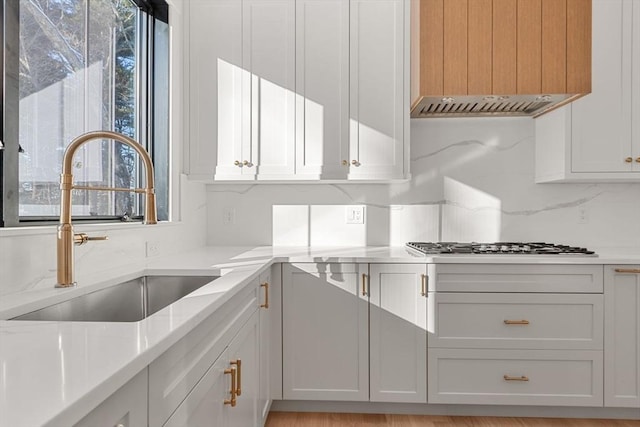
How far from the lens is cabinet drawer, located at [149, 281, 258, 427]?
835 millimetres

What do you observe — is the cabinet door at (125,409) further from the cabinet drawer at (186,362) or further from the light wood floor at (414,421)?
the light wood floor at (414,421)

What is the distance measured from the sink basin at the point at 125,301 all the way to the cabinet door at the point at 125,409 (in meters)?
0.54

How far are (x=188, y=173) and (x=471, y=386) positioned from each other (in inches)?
75.0

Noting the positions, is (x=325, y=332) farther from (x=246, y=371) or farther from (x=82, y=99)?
(x=82, y=99)

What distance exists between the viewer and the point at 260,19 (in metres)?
2.47

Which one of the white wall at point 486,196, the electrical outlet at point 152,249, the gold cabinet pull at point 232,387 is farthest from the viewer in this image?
the white wall at point 486,196

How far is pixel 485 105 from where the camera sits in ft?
→ 8.30

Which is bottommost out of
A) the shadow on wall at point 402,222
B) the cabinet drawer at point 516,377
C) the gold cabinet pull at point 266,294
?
the cabinet drawer at point 516,377

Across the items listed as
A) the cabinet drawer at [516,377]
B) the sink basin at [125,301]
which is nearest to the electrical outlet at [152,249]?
the sink basin at [125,301]

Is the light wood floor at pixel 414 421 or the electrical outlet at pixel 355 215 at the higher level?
the electrical outlet at pixel 355 215

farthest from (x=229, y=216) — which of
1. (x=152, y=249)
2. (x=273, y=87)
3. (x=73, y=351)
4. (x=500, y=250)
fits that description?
(x=73, y=351)

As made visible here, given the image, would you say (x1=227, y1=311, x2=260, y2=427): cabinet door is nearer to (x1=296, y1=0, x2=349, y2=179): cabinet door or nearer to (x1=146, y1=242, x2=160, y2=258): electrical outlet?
(x1=146, y1=242, x2=160, y2=258): electrical outlet

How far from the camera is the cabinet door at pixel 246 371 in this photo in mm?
1455

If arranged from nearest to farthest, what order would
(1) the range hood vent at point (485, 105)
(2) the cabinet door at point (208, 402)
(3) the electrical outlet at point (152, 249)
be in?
→ (2) the cabinet door at point (208, 402) → (3) the electrical outlet at point (152, 249) → (1) the range hood vent at point (485, 105)
